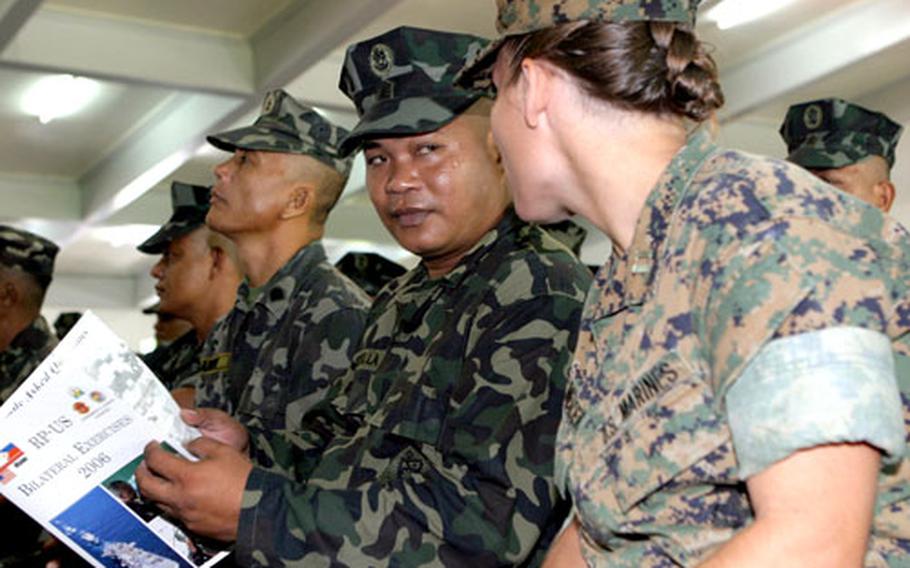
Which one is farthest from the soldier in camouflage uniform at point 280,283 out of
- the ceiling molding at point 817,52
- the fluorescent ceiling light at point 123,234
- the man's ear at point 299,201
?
the fluorescent ceiling light at point 123,234

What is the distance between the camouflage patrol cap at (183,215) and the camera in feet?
13.2

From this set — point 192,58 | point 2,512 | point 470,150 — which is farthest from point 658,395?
point 192,58

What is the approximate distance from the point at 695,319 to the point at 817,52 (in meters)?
6.31

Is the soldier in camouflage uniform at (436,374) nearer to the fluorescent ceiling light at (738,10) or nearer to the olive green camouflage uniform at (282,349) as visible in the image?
the olive green camouflage uniform at (282,349)

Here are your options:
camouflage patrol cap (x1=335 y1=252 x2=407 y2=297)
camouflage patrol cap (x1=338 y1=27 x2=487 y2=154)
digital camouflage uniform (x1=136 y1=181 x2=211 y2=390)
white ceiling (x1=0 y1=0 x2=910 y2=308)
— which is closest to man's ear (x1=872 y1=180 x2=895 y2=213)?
camouflage patrol cap (x1=338 y1=27 x2=487 y2=154)

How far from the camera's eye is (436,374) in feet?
6.68

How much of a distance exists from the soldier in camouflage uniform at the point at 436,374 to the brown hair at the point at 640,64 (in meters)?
0.58

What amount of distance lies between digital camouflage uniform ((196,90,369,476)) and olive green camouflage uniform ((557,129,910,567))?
1.07m

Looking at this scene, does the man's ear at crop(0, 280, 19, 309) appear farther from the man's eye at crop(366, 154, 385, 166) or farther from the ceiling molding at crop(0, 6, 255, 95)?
the man's eye at crop(366, 154, 385, 166)

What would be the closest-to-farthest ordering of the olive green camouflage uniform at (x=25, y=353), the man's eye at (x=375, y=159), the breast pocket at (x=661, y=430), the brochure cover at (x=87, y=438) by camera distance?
1. the breast pocket at (x=661, y=430)
2. the brochure cover at (x=87, y=438)
3. the man's eye at (x=375, y=159)
4. the olive green camouflage uniform at (x=25, y=353)

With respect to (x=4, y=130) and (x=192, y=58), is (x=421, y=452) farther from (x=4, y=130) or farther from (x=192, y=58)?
(x=4, y=130)

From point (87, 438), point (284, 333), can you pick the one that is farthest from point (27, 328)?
point (87, 438)

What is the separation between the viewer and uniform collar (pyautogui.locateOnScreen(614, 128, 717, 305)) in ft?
4.40

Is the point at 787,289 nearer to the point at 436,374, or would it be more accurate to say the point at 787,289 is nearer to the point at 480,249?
the point at 436,374
